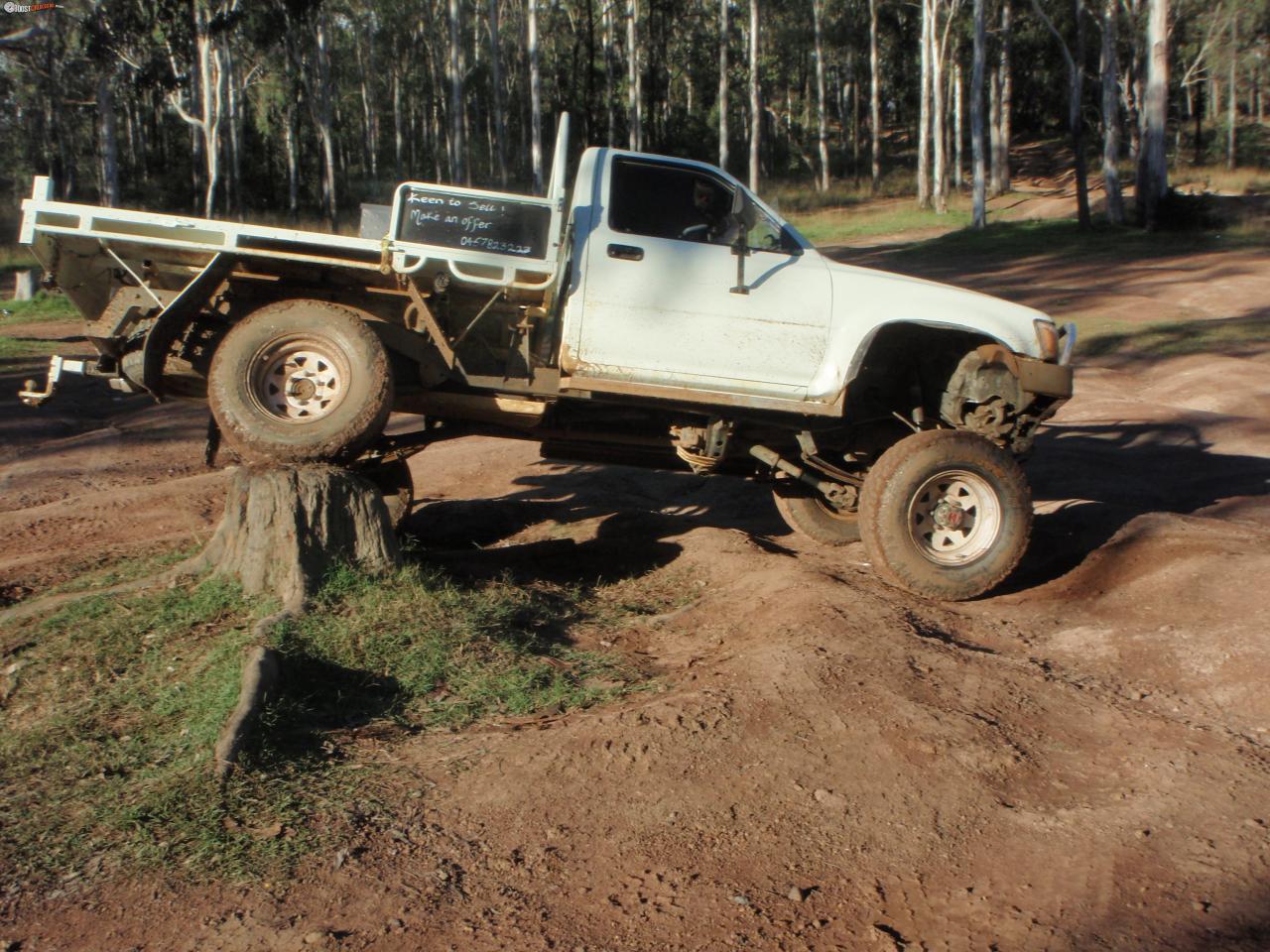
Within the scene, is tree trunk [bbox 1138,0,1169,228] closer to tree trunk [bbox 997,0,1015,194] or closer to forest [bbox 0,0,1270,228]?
forest [bbox 0,0,1270,228]

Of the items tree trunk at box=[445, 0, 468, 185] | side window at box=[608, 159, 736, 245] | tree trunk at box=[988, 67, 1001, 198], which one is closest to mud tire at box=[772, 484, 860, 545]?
side window at box=[608, 159, 736, 245]

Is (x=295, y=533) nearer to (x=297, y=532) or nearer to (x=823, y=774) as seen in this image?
(x=297, y=532)

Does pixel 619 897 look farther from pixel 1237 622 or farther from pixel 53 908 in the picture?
pixel 1237 622

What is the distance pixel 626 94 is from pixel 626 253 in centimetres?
4839

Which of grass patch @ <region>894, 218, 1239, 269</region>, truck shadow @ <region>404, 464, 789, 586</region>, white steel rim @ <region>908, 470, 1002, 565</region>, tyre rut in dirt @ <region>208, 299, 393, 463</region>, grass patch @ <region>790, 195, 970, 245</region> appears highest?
grass patch @ <region>790, 195, 970, 245</region>

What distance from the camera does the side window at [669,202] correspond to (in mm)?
6582

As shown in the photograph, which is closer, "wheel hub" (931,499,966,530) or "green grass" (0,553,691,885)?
"green grass" (0,553,691,885)

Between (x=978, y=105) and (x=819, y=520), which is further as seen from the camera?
(x=978, y=105)

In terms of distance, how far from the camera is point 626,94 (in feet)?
172

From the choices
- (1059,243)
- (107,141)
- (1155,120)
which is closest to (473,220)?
(1155,120)

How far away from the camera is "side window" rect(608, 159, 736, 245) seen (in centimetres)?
658

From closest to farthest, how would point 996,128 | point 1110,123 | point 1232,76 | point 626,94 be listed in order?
point 1110,123 → point 1232,76 → point 996,128 → point 626,94

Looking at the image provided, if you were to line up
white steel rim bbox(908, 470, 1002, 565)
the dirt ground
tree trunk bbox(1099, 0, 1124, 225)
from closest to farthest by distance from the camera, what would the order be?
the dirt ground → white steel rim bbox(908, 470, 1002, 565) → tree trunk bbox(1099, 0, 1124, 225)

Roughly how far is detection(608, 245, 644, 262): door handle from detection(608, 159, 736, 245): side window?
120 millimetres
